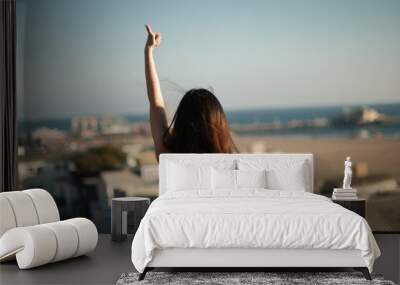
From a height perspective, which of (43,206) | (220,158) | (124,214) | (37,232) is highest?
(220,158)

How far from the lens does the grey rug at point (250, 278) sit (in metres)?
5.48

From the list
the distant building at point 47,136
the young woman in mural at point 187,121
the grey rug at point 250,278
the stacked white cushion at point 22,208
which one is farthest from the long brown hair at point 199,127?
the grey rug at point 250,278

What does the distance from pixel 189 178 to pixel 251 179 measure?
2.13 ft

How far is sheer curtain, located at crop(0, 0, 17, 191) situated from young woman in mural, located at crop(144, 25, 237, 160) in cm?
150

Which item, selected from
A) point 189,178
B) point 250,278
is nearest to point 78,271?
point 250,278

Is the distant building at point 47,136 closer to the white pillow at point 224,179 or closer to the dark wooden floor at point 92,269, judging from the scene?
the dark wooden floor at point 92,269

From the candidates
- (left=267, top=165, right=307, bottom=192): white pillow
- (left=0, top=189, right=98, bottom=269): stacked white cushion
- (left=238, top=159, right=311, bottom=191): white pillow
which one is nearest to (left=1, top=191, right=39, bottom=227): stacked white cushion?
(left=0, top=189, right=98, bottom=269): stacked white cushion

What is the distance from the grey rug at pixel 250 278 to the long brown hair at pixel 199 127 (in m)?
2.57

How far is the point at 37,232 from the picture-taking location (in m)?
5.98

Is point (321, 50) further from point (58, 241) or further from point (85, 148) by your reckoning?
point (58, 241)

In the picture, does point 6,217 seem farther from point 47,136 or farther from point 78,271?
point 47,136

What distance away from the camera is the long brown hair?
8234 millimetres

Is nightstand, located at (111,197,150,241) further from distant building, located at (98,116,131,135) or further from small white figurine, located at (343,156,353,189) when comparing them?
small white figurine, located at (343,156,353,189)

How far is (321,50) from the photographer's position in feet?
27.2
